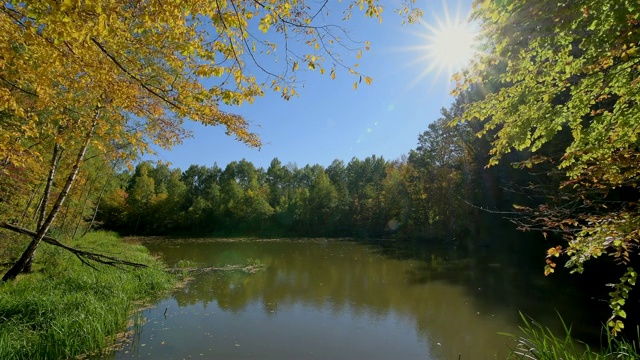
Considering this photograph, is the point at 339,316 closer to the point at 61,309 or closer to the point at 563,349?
the point at 61,309

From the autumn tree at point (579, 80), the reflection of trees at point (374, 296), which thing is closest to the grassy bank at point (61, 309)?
the reflection of trees at point (374, 296)

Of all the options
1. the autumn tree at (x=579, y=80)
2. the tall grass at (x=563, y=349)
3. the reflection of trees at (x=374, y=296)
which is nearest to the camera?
the autumn tree at (x=579, y=80)

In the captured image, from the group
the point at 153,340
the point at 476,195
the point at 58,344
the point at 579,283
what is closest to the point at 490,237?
the point at 476,195

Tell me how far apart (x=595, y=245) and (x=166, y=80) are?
467 cm

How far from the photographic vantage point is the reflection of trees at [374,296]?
888 centimetres

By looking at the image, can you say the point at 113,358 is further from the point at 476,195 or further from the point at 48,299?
the point at 476,195

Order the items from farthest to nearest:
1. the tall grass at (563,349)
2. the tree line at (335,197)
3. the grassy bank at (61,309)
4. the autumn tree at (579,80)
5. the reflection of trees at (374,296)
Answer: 1. the tree line at (335,197)
2. the reflection of trees at (374,296)
3. the grassy bank at (61,309)
4. the tall grass at (563,349)
5. the autumn tree at (579,80)

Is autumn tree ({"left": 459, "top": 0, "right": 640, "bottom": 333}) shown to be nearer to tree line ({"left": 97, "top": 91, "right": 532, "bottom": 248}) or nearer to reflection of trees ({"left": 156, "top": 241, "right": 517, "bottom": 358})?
reflection of trees ({"left": 156, "top": 241, "right": 517, "bottom": 358})

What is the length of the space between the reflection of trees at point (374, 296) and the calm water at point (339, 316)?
1.3 inches

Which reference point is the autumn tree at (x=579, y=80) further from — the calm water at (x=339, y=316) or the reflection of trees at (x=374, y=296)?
the reflection of trees at (x=374, y=296)

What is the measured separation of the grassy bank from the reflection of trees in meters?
2.48

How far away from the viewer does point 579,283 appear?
1373cm

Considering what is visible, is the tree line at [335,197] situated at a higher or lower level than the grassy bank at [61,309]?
higher

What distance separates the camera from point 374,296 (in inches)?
489
